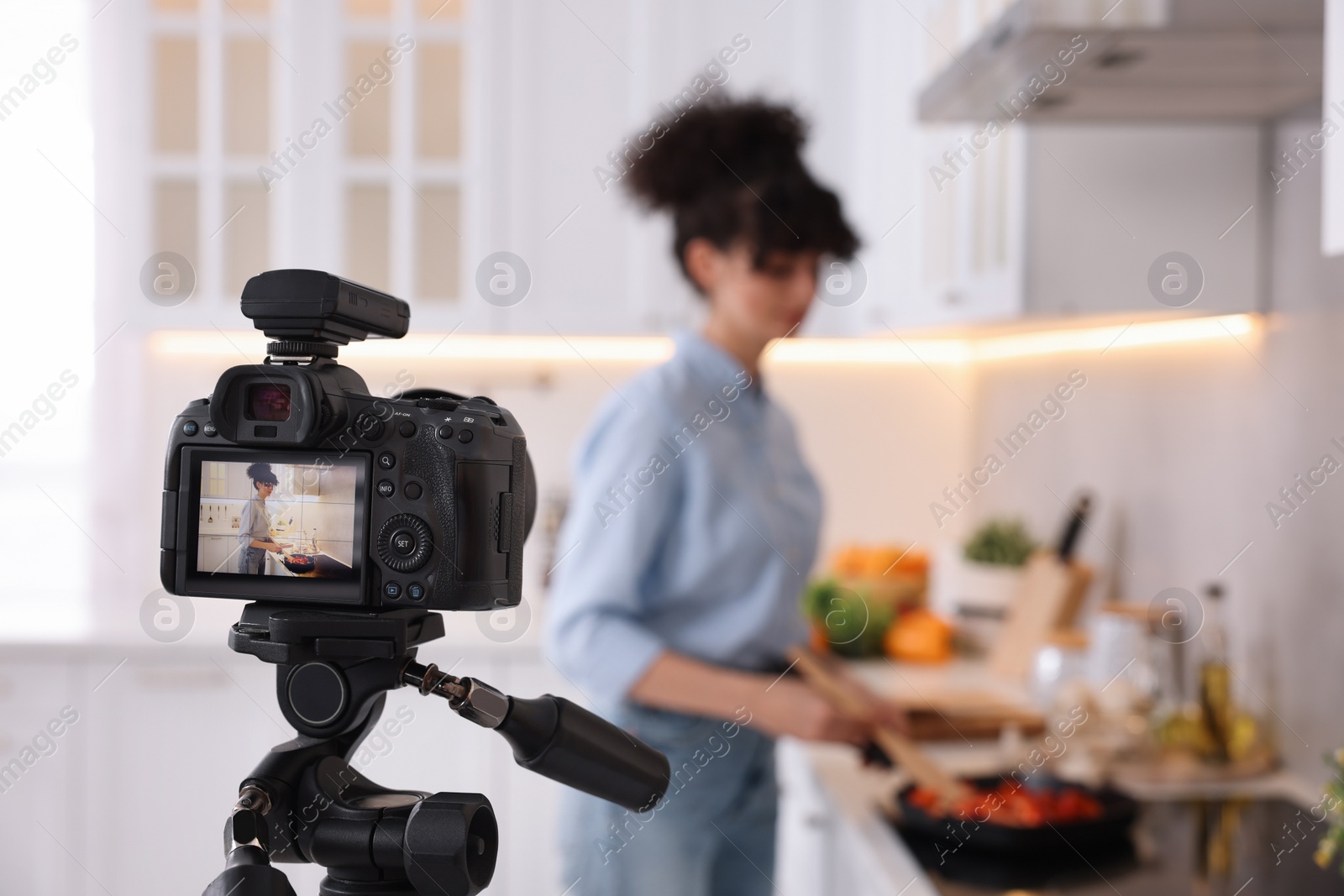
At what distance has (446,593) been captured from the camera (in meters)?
0.51

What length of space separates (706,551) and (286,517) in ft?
2.61

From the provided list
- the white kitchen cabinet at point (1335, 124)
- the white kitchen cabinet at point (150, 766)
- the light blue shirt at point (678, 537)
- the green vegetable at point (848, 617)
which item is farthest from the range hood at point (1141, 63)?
the white kitchen cabinet at point (150, 766)

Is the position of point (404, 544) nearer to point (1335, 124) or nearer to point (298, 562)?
point (298, 562)

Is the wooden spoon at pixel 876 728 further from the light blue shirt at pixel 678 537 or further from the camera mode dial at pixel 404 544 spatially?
the camera mode dial at pixel 404 544

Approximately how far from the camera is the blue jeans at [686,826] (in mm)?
1214

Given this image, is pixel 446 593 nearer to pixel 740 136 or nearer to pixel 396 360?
pixel 740 136

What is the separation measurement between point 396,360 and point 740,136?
1510 millimetres

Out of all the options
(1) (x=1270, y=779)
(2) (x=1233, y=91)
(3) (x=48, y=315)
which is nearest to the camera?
(2) (x=1233, y=91)

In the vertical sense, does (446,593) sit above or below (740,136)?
below

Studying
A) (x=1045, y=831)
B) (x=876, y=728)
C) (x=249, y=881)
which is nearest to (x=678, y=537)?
(x=876, y=728)

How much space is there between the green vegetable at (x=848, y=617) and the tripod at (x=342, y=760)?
6.39 feet

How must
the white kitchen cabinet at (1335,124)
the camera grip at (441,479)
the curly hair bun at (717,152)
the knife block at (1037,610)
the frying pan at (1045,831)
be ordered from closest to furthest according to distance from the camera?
the camera grip at (441,479) → the white kitchen cabinet at (1335,124) → the frying pan at (1045,831) → the curly hair bun at (717,152) → the knife block at (1037,610)

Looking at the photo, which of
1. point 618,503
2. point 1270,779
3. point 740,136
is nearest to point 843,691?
point 618,503

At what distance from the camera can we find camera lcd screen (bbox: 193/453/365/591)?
0.50 m
